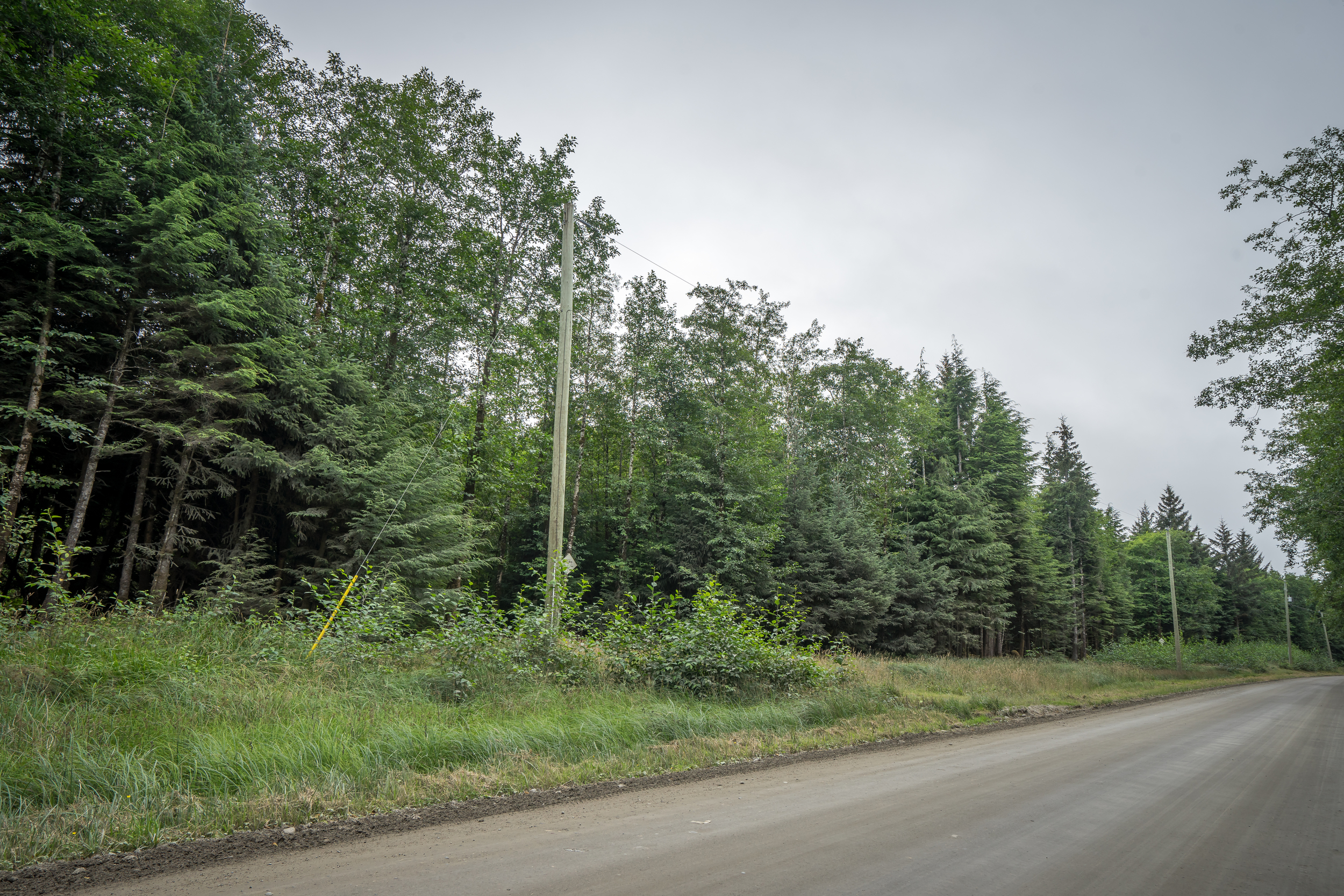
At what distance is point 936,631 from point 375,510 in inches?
937

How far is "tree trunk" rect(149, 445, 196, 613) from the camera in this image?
1270cm

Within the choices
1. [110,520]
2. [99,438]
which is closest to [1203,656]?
[99,438]

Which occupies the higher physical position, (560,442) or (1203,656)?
(560,442)

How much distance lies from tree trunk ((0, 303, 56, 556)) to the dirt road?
39.3 feet

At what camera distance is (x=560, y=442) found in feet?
34.7

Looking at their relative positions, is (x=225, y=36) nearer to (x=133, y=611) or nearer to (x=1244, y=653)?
(x=133, y=611)

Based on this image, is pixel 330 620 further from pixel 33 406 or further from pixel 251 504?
pixel 251 504

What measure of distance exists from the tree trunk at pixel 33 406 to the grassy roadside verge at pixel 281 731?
5437mm

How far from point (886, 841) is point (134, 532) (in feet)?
52.4

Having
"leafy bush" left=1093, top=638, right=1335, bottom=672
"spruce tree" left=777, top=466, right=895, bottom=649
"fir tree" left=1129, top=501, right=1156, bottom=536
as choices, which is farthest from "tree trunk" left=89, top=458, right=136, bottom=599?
"fir tree" left=1129, top=501, right=1156, bottom=536

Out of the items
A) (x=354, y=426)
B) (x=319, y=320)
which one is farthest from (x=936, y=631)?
(x=319, y=320)

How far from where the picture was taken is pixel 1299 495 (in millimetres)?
18469

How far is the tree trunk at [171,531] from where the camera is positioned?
12.7 m

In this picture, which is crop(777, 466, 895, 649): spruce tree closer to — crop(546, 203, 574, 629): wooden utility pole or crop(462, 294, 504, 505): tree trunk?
crop(462, 294, 504, 505): tree trunk
